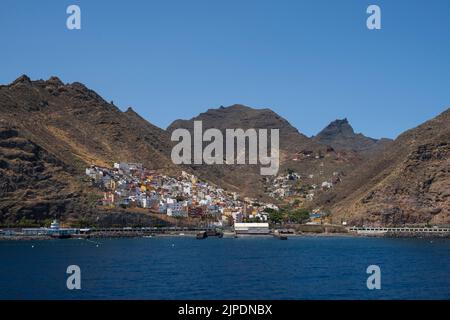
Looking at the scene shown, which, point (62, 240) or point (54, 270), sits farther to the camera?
point (62, 240)

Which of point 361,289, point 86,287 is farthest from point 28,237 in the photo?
point 361,289

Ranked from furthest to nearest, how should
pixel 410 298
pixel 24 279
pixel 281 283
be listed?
pixel 24 279 < pixel 281 283 < pixel 410 298

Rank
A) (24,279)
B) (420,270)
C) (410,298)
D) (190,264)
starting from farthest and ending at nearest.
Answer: (190,264), (420,270), (24,279), (410,298)

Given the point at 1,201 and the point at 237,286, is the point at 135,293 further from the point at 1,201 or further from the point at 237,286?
the point at 1,201

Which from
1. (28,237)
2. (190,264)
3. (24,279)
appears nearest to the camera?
(24,279)

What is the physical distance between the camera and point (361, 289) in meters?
74.1

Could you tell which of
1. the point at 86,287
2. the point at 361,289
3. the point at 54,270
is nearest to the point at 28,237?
the point at 54,270

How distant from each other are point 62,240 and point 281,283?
126 metres

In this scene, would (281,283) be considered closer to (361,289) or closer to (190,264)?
(361,289)

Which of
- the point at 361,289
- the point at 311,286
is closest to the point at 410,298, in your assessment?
the point at 361,289

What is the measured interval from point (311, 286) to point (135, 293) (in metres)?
21.0

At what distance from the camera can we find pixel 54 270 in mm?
95250

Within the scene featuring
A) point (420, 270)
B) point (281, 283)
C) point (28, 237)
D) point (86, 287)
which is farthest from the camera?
point (28, 237)

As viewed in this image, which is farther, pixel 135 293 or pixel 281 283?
pixel 281 283
